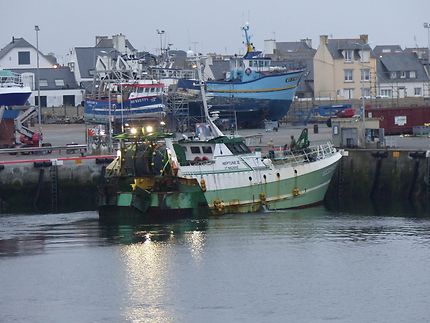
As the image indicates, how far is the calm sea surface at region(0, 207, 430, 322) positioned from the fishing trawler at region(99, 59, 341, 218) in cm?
70

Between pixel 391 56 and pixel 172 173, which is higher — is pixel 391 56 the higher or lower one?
the higher one

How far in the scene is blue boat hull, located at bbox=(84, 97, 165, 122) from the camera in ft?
219

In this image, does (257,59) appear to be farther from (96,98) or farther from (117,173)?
→ (117,173)

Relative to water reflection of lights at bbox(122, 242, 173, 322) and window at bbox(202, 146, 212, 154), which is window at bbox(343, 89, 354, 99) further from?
water reflection of lights at bbox(122, 242, 173, 322)

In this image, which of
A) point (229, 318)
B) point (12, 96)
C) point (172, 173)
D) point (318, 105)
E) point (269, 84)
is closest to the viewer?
point (229, 318)

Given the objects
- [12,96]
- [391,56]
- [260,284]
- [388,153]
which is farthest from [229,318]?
[391,56]

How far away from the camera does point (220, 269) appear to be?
119ft

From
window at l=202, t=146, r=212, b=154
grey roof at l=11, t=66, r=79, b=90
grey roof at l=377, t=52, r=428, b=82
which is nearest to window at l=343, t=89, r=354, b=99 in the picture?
grey roof at l=377, t=52, r=428, b=82

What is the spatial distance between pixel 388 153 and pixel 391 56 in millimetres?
50582

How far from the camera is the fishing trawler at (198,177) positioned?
43438 millimetres

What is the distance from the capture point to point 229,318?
31047mm

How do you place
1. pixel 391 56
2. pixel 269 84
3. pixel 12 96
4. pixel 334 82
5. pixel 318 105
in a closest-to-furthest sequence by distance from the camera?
pixel 12 96 → pixel 269 84 → pixel 318 105 → pixel 334 82 → pixel 391 56

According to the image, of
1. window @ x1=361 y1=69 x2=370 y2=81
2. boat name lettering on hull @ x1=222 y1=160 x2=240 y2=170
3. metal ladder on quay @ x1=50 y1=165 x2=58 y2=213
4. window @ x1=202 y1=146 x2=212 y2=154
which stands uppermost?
window @ x1=361 y1=69 x2=370 y2=81

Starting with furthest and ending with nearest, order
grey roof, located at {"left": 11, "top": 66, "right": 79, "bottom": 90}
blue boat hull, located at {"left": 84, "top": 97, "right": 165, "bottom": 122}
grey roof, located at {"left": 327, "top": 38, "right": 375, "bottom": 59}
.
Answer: grey roof, located at {"left": 327, "top": 38, "right": 375, "bottom": 59}, grey roof, located at {"left": 11, "top": 66, "right": 79, "bottom": 90}, blue boat hull, located at {"left": 84, "top": 97, "right": 165, "bottom": 122}
